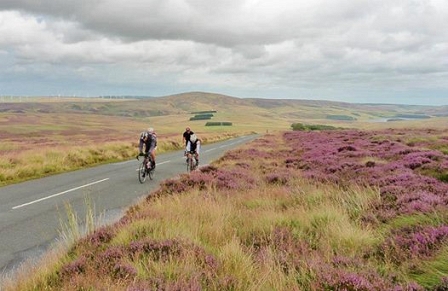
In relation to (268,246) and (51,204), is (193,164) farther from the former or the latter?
(268,246)

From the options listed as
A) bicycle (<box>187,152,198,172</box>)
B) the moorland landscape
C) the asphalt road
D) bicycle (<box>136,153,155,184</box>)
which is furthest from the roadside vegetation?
bicycle (<box>187,152,198,172</box>)

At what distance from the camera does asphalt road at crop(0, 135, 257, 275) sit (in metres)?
7.93

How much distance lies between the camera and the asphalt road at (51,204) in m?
7.93

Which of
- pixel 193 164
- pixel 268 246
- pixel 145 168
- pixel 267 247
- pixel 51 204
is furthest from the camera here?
pixel 193 164

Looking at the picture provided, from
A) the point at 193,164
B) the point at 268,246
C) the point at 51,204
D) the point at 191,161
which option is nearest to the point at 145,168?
the point at 191,161

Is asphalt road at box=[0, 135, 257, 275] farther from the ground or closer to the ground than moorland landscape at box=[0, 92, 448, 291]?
closer to the ground

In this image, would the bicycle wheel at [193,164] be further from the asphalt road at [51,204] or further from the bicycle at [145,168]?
the bicycle at [145,168]

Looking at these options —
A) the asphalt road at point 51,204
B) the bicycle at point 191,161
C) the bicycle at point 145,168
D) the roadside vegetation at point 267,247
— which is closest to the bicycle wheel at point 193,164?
the bicycle at point 191,161

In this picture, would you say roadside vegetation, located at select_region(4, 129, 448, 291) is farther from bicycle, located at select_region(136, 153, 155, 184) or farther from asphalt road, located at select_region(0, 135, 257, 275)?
bicycle, located at select_region(136, 153, 155, 184)

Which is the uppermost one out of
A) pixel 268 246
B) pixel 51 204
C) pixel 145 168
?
pixel 268 246

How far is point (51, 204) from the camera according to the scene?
1214cm

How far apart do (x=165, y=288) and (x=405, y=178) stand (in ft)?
30.1

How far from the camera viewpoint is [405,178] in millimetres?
10977

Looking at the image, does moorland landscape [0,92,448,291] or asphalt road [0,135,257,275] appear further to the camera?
asphalt road [0,135,257,275]
